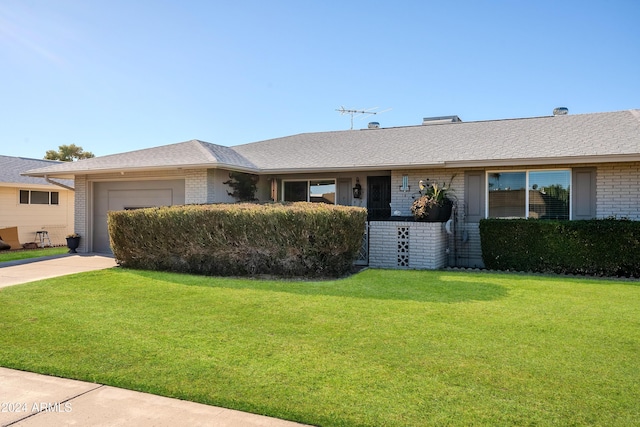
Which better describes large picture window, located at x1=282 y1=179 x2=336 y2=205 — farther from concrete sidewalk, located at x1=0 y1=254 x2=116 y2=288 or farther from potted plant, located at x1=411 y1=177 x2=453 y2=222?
concrete sidewalk, located at x1=0 y1=254 x2=116 y2=288

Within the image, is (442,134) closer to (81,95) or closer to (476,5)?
(476,5)

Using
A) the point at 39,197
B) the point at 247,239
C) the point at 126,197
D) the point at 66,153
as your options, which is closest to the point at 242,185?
the point at 126,197

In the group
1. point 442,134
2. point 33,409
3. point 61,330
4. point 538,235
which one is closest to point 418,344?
point 33,409

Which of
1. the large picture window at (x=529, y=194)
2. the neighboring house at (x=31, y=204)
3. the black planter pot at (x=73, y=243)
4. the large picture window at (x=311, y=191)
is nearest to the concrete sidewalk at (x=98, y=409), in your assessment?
the large picture window at (x=529, y=194)

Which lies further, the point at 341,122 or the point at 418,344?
the point at 341,122

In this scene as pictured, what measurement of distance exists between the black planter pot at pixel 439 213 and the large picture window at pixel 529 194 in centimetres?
132

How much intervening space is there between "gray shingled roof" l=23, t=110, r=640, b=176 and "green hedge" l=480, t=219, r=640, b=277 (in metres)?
1.68

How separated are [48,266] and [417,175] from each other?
10.2 meters

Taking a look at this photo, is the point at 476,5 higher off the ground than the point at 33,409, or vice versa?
the point at 476,5

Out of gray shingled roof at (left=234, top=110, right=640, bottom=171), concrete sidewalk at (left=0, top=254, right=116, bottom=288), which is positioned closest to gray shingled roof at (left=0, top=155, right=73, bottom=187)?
concrete sidewalk at (left=0, top=254, right=116, bottom=288)

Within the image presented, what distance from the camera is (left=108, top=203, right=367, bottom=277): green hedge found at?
870cm

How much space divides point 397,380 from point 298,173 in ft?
36.6

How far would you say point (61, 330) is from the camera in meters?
4.95

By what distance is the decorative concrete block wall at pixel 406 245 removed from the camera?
34.1 ft
